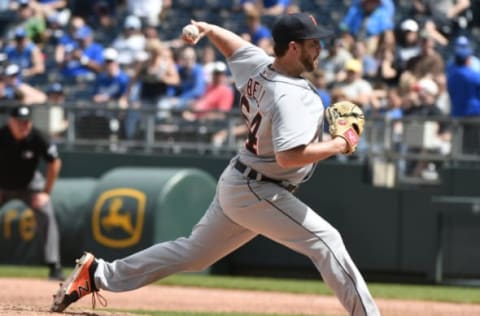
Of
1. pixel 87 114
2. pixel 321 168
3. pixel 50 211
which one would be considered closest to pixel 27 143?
pixel 50 211

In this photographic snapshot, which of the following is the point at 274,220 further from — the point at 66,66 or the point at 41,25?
the point at 41,25

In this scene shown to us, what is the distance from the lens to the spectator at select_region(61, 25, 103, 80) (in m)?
17.3

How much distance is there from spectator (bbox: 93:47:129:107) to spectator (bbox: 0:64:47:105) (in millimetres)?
823

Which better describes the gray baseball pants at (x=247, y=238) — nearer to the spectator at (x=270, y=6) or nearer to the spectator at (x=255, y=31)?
the spectator at (x=255, y=31)

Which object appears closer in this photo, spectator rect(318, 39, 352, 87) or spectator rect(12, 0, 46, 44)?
spectator rect(318, 39, 352, 87)

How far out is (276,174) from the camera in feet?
22.2

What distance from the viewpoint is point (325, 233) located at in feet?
21.8

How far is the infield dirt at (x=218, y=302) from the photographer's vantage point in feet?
31.9

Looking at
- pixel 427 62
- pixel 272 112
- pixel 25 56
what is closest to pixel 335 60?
pixel 427 62

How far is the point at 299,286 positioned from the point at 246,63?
589cm

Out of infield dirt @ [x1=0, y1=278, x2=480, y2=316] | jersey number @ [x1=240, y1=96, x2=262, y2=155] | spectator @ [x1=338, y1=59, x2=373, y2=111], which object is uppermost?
spectator @ [x1=338, y1=59, x2=373, y2=111]

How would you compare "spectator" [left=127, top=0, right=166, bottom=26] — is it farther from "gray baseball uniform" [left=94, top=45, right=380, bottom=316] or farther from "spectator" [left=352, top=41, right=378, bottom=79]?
"gray baseball uniform" [left=94, top=45, right=380, bottom=316]

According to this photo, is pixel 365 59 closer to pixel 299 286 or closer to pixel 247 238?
pixel 299 286

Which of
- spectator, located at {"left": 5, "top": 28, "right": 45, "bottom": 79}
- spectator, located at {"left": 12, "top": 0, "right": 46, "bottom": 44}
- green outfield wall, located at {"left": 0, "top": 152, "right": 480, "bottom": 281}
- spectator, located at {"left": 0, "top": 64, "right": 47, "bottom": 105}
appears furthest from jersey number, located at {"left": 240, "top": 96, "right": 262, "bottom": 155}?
spectator, located at {"left": 12, "top": 0, "right": 46, "bottom": 44}
